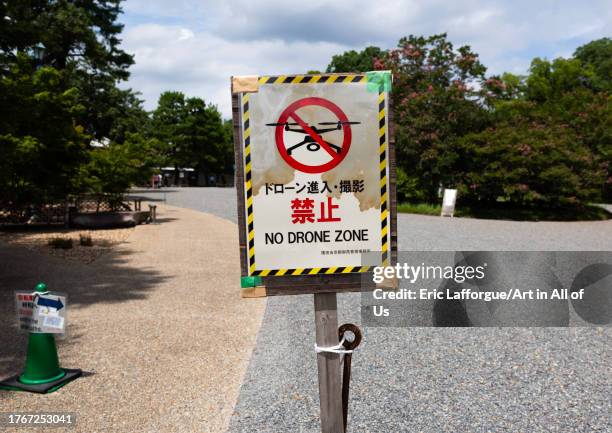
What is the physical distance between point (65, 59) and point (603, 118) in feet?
91.7

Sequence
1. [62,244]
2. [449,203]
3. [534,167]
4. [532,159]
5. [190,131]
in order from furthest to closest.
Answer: [190,131] < [449,203] < [534,167] < [532,159] < [62,244]

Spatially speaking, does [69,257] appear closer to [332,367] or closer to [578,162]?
[332,367]

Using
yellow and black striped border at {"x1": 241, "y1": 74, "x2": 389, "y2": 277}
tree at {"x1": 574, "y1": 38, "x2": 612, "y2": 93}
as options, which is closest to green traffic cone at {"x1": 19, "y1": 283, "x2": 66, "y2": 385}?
yellow and black striped border at {"x1": 241, "y1": 74, "x2": 389, "y2": 277}

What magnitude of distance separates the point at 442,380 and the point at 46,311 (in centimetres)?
338

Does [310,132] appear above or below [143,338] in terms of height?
above

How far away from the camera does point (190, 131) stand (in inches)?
2333

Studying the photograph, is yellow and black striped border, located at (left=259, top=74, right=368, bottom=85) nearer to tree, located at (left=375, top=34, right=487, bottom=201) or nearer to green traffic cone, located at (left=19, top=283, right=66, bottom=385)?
green traffic cone, located at (left=19, top=283, right=66, bottom=385)

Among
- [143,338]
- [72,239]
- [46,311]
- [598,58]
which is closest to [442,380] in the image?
[143,338]

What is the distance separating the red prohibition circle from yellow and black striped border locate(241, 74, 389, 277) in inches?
3.6

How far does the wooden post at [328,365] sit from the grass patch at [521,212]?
19.8m

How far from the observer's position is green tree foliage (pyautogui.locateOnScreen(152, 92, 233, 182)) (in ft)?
193

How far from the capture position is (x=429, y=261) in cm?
1037

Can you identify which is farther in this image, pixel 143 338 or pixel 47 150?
pixel 47 150

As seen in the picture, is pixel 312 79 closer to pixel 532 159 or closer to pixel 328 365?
pixel 328 365
